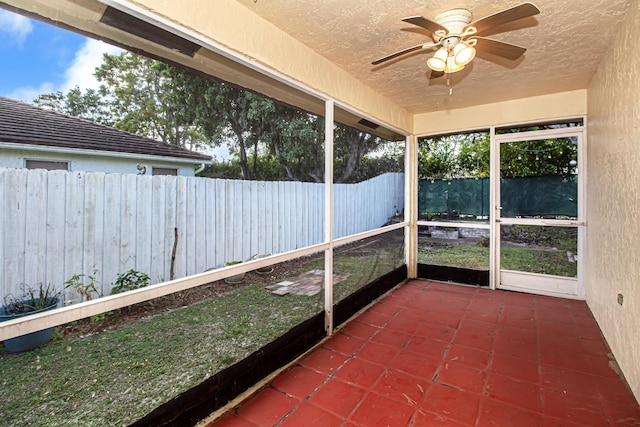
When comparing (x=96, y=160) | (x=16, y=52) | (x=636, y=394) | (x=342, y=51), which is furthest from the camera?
(x=342, y=51)

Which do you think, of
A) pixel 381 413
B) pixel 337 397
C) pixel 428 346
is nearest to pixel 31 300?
pixel 337 397

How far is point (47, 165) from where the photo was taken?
1.19 m

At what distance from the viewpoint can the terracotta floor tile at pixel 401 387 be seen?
1.92 meters

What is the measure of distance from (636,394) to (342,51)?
3068 millimetres

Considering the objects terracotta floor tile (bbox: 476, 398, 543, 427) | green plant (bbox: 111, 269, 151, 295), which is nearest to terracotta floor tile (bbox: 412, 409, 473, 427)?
terracotta floor tile (bbox: 476, 398, 543, 427)

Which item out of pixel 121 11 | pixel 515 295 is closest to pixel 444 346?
pixel 515 295

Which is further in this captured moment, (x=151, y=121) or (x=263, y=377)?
(x=263, y=377)

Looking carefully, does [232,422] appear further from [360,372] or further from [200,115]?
[200,115]

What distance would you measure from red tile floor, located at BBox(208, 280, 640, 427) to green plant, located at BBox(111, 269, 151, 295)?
2.96 feet

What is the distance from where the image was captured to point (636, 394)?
6.16ft

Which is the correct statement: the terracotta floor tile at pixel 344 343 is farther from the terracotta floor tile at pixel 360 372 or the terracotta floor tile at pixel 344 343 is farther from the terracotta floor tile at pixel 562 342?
the terracotta floor tile at pixel 562 342

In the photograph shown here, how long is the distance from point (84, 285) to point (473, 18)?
2.70 m

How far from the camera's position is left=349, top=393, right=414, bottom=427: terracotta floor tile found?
172cm

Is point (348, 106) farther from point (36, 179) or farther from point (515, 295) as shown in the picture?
point (515, 295)
